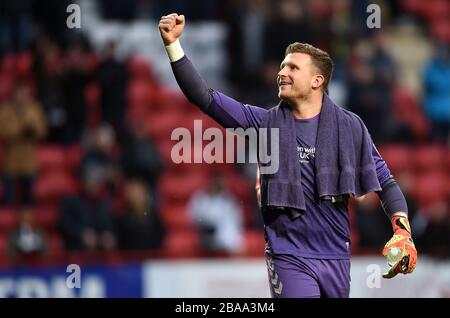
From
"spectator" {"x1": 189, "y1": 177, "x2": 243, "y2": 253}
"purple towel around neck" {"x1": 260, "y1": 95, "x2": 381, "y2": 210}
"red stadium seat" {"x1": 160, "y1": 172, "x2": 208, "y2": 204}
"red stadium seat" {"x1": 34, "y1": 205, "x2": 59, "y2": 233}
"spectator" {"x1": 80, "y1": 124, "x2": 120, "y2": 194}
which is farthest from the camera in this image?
"red stadium seat" {"x1": 160, "y1": 172, "x2": 208, "y2": 204}

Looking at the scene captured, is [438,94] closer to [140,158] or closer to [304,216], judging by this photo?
[140,158]

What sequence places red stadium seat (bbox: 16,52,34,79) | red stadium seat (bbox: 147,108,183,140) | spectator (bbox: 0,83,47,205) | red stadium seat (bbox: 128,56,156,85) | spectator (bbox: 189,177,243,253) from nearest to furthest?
spectator (bbox: 189,177,243,253), spectator (bbox: 0,83,47,205), red stadium seat (bbox: 16,52,34,79), red stadium seat (bbox: 147,108,183,140), red stadium seat (bbox: 128,56,156,85)

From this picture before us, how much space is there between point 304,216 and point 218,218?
6415 mm

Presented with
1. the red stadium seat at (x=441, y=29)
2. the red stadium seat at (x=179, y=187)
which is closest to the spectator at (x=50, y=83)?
the red stadium seat at (x=179, y=187)

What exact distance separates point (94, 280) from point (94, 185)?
1.47 m

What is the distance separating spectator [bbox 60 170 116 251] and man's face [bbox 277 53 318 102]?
621 cm

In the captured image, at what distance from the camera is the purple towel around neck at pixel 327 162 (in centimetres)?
643

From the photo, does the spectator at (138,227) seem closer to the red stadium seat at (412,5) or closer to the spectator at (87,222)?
the spectator at (87,222)

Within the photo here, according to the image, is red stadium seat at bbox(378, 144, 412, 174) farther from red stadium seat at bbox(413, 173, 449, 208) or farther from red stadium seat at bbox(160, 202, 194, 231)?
red stadium seat at bbox(160, 202, 194, 231)

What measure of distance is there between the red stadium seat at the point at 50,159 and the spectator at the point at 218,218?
1.79 m

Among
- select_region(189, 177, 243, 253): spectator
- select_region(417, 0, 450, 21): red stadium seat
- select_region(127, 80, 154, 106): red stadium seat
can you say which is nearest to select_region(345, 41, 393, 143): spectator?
select_region(189, 177, 243, 253): spectator

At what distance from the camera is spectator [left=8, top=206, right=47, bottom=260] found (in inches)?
481

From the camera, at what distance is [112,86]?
45.2 ft
